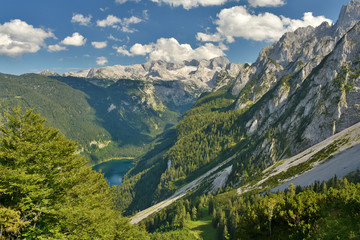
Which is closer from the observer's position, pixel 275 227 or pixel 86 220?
pixel 86 220

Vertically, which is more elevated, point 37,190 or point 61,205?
point 37,190

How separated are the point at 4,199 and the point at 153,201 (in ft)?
604

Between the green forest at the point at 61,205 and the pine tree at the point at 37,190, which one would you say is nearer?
the pine tree at the point at 37,190

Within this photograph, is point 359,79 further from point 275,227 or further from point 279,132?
point 275,227

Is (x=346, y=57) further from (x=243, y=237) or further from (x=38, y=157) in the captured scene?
(x=38, y=157)

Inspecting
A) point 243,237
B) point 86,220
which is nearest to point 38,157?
point 86,220

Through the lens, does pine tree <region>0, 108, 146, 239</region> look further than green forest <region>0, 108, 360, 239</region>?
No

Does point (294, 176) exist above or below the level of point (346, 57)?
below

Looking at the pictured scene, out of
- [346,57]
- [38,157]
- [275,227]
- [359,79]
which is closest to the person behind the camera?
[38,157]

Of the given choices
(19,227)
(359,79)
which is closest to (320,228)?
(19,227)

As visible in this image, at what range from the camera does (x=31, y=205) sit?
793 inches

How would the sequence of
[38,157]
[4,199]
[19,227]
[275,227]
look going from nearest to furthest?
[19,227], [4,199], [38,157], [275,227]

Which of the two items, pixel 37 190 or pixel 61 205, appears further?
pixel 61 205

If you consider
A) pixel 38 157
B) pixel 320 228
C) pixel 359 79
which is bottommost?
pixel 320 228
